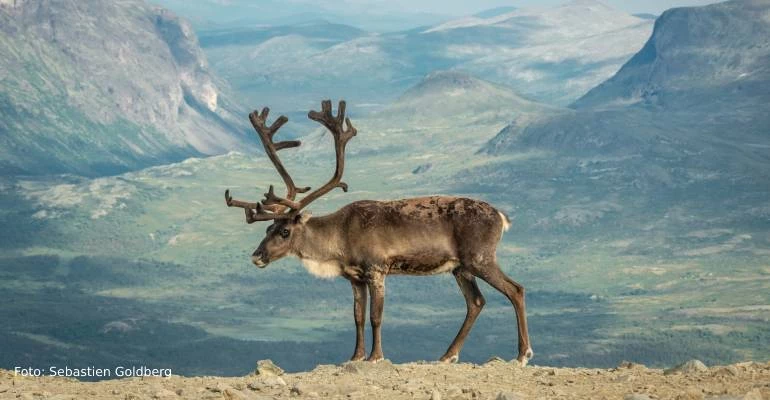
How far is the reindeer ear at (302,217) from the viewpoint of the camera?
3941 centimetres

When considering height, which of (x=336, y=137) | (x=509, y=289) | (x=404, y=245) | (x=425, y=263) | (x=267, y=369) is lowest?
(x=267, y=369)

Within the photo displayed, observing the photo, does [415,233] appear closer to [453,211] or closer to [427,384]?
[453,211]

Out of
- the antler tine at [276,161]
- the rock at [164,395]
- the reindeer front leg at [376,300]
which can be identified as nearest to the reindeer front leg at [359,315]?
the reindeer front leg at [376,300]

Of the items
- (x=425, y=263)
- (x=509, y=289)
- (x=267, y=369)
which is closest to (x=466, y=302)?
(x=509, y=289)

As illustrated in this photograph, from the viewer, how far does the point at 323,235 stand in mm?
39094

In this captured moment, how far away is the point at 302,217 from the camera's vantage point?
39469 mm

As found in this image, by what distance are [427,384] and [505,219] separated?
8171 mm

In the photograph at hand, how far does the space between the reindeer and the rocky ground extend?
3141 millimetres

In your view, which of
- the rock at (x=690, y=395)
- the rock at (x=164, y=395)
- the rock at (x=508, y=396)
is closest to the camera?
the rock at (x=508, y=396)

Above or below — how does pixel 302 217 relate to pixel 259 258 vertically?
above

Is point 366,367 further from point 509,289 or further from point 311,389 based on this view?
point 509,289

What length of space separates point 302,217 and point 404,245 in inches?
118

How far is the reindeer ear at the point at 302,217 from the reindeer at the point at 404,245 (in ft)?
0.12

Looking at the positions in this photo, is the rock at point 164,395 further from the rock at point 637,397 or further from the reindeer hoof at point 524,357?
the reindeer hoof at point 524,357
